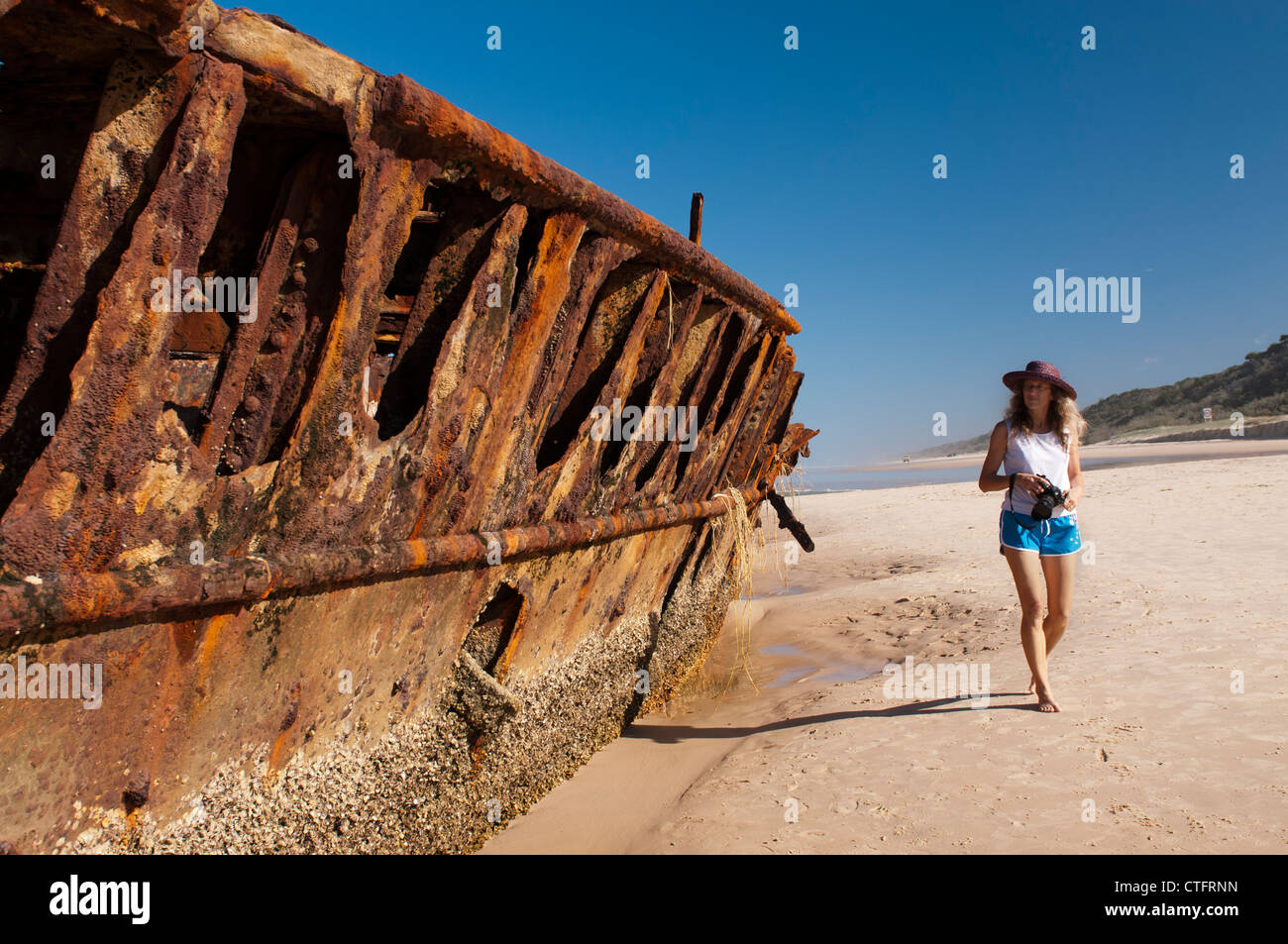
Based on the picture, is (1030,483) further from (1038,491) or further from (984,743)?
(984,743)

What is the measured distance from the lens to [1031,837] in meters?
2.93

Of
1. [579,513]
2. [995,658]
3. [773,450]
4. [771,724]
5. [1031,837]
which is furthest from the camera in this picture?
[773,450]

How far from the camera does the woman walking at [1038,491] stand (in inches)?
154

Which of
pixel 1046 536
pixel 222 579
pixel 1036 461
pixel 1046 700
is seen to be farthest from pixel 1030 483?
pixel 222 579

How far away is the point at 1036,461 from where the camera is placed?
13.1ft

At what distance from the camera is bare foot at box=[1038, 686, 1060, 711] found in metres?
4.09

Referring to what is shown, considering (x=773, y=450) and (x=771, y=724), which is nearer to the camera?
(x=771, y=724)

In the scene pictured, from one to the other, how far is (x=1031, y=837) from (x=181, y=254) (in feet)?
10.8

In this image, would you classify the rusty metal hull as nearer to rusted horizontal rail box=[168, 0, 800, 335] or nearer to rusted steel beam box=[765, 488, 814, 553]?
rusted horizontal rail box=[168, 0, 800, 335]

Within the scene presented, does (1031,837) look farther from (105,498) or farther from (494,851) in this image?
(105,498)

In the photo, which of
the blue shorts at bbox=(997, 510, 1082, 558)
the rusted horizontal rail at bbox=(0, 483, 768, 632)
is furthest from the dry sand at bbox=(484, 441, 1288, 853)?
the rusted horizontal rail at bbox=(0, 483, 768, 632)

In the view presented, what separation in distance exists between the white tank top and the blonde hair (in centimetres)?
4

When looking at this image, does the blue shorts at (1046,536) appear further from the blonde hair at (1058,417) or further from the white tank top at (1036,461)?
the blonde hair at (1058,417)
